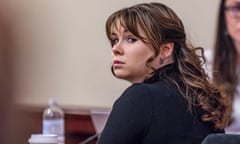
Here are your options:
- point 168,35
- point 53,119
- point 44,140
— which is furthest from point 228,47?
point 53,119

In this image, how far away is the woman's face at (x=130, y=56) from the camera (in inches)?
59.7

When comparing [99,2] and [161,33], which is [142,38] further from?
[99,2]

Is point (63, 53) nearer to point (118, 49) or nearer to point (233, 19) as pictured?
point (118, 49)

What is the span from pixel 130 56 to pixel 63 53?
1389 mm

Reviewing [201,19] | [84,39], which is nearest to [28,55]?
[84,39]

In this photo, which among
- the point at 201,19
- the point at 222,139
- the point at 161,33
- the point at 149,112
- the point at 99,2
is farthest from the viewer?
the point at 99,2

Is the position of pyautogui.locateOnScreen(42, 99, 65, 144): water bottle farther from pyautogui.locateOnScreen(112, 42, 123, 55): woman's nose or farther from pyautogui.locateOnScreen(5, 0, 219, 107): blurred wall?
pyautogui.locateOnScreen(112, 42, 123, 55): woman's nose

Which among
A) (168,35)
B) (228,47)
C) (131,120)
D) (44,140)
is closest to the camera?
(228,47)

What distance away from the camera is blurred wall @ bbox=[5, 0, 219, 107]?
2.80 meters

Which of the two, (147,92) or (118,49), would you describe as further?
(118,49)

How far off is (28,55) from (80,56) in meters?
0.33

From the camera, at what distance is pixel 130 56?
1.53m

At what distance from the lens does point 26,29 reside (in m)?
2.90

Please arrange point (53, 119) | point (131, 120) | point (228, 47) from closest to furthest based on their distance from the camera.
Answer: point (228, 47), point (131, 120), point (53, 119)
